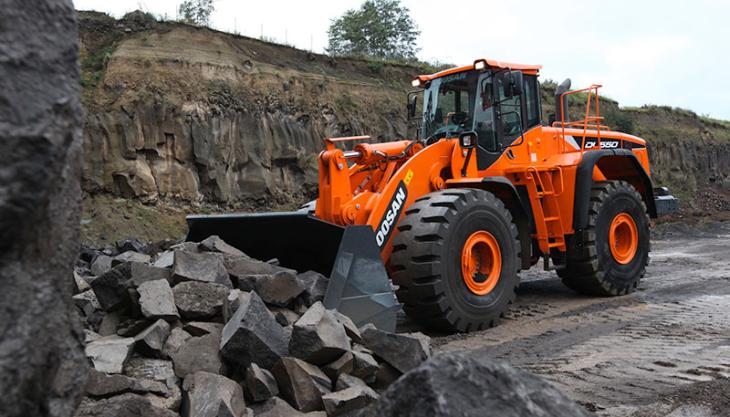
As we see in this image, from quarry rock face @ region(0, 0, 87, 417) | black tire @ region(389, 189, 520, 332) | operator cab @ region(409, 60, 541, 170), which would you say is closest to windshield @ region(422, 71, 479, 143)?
operator cab @ region(409, 60, 541, 170)

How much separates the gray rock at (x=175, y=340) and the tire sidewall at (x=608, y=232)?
5.76 metres

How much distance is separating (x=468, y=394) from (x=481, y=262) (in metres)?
5.15

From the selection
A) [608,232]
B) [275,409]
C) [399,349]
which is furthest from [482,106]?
[275,409]

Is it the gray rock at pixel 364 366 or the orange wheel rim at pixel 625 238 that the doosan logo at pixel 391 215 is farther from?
the orange wheel rim at pixel 625 238

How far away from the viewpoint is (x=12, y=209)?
1.39m

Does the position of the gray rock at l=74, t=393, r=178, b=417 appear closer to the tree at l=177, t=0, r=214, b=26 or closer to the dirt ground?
the dirt ground

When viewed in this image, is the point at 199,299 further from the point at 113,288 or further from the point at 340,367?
the point at 340,367

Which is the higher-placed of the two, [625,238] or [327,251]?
[327,251]

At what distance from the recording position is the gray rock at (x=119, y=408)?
9.40ft

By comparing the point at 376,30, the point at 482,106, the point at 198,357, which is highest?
the point at 376,30

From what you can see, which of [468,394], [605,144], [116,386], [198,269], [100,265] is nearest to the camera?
[468,394]

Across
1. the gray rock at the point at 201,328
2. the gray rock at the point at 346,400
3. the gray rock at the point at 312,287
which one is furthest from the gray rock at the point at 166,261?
the gray rock at the point at 346,400

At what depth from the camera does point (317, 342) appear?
12.8ft

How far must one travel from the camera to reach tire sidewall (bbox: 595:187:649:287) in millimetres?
8180
